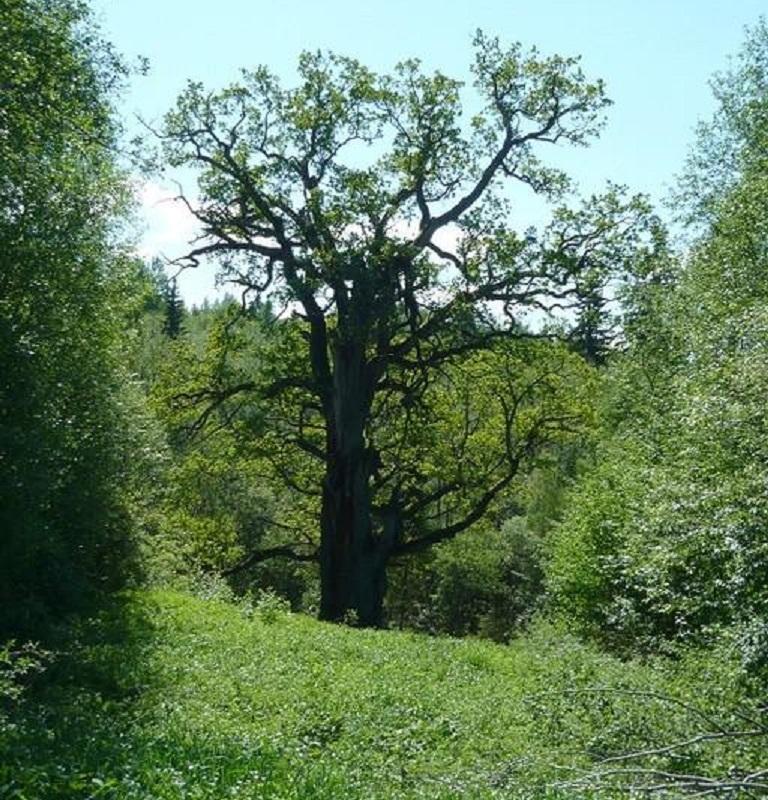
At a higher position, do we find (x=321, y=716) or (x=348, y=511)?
(x=348, y=511)

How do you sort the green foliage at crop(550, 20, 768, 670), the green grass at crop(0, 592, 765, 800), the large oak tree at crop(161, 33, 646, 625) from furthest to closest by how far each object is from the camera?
the large oak tree at crop(161, 33, 646, 625) → the green foliage at crop(550, 20, 768, 670) → the green grass at crop(0, 592, 765, 800)

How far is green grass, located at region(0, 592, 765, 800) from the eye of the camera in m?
7.40

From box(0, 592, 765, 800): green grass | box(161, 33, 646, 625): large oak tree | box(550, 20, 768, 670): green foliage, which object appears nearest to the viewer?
box(0, 592, 765, 800): green grass

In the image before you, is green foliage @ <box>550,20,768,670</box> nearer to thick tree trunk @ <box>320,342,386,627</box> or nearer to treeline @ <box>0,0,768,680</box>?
treeline @ <box>0,0,768,680</box>

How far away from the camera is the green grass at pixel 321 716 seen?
740cm

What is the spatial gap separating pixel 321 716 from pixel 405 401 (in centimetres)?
1525

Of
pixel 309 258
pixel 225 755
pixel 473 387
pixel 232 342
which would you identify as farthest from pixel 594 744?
pixel 473 387

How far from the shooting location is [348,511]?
967 inches

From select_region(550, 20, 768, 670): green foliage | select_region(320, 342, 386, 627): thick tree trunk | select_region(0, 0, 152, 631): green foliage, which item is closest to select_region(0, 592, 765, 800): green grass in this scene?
select_region(550, 20, 768, 670): green foliage

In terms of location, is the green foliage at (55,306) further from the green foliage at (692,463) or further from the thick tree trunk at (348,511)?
the green foliage at (692,463)

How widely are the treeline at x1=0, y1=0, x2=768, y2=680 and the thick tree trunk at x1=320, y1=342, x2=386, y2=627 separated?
828mm

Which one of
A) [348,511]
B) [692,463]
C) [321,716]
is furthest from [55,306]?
[348,511]

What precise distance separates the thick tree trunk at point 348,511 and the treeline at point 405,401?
2.72 feet

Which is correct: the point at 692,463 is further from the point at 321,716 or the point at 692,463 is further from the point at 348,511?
the point at 348,511
